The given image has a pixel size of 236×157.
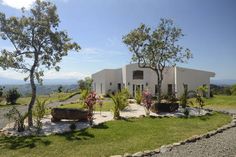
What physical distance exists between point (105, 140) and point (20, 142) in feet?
11.4

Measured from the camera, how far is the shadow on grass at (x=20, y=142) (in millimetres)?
10853

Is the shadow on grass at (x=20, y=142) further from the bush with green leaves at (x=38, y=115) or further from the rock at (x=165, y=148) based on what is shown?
the rock at (x=165, y=148)

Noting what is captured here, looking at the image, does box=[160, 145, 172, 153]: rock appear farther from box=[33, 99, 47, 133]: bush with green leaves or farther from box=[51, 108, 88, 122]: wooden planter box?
box=[51, 108, 88, 122]: wooden planter box

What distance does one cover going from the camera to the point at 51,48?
16500 millimetres

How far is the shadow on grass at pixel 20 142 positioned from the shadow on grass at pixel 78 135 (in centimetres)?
102

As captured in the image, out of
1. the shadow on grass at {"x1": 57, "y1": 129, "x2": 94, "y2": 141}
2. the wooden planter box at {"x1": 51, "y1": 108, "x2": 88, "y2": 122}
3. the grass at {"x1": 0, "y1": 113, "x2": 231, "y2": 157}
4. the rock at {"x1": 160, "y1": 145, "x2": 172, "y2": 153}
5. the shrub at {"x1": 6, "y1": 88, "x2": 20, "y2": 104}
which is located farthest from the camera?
the shrub at {"x1": 6, "y1": 88, "x2": 20, "y2": 104}

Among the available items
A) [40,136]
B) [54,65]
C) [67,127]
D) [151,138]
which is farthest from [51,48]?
[151,138]

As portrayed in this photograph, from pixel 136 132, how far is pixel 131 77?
2667cm

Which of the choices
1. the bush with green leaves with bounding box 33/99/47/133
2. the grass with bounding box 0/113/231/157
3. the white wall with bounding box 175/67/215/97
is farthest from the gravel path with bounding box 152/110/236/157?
the white wall with bounding box 175/67/215/97

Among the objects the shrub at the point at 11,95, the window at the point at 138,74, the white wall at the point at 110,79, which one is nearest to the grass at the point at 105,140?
the shrub at the point at 11,95

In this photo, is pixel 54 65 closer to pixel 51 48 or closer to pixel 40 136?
pixel 51 48

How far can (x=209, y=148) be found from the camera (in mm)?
10039

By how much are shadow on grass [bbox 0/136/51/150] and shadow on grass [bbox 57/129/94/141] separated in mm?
1021

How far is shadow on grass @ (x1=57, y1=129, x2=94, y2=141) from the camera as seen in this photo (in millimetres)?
11898
